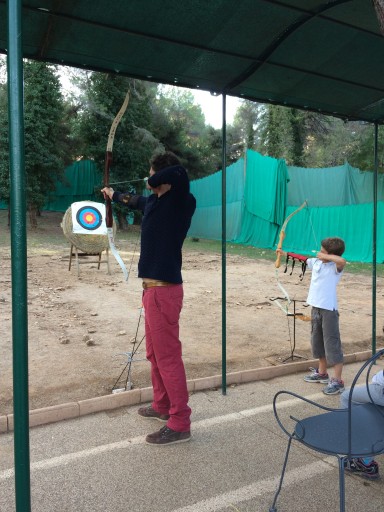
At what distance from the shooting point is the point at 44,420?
8.57ft

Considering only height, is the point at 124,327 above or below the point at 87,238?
below

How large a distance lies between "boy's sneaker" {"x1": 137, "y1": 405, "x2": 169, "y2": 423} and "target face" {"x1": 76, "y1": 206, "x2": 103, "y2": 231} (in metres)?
7.51

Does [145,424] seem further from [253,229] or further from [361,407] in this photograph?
[253,229]

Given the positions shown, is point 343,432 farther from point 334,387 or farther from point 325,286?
point 325,286

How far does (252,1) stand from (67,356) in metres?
3.07

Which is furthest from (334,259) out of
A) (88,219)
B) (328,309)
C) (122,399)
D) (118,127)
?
(118,127)

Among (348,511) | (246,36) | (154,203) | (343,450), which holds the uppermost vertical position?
(246,36)

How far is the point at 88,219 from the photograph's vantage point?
10047mm

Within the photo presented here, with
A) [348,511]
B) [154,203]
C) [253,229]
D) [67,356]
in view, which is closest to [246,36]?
[154,203]

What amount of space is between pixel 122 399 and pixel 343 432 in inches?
60.9

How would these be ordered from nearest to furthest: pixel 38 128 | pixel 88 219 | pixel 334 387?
pixel 334 387, pixel 88 219, pixel 38 128

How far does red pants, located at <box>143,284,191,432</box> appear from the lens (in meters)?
2.40

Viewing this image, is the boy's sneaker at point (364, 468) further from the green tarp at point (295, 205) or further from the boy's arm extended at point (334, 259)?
the green tarp at point (295, 205)

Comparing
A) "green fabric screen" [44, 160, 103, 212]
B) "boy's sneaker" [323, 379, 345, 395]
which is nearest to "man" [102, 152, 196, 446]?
"boy's sneaker" [323, 379, 345, 395]
